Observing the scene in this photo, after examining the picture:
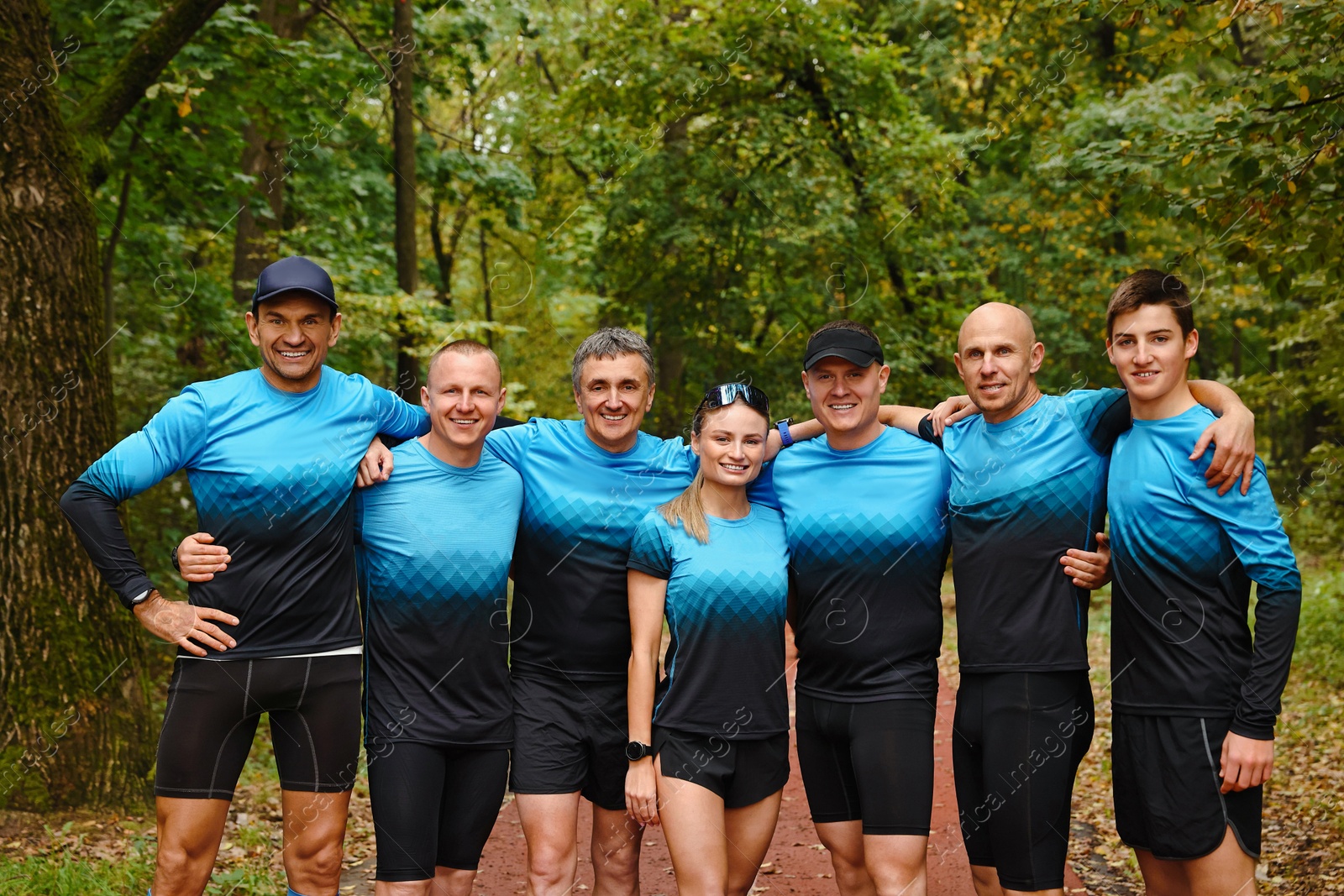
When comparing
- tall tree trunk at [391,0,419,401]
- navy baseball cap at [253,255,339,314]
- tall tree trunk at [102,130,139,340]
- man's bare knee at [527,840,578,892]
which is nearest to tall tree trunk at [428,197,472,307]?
tall tree trunk at [391,0,419,401]

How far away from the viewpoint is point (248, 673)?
379 cm

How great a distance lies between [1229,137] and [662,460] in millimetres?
4025

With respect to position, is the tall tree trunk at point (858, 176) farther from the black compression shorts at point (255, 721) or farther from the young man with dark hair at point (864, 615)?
the black compression shorts at point (255, 721)

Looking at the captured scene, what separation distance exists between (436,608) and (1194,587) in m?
2.55

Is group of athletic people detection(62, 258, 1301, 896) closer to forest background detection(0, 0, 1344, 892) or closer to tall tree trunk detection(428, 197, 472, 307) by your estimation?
forest background detection(0, 0, 1344, 892)

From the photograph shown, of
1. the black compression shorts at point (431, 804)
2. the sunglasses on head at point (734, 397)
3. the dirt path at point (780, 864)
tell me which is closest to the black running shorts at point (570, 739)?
the black compression shorts at point (431, 804)

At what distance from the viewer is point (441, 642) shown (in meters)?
3.83

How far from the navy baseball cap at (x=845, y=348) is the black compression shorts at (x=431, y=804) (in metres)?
1.83

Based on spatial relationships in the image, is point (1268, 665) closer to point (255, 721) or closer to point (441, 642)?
point (441, 642)

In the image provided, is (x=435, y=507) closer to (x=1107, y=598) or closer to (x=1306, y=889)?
(x=1306, y=889)

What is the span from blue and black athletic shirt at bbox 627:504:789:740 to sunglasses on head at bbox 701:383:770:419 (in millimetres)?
476

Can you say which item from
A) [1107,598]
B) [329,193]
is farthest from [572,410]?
[1107,598]

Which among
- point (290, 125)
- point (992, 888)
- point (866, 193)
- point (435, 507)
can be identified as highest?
point (866, 193)

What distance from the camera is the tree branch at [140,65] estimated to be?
680 cm
